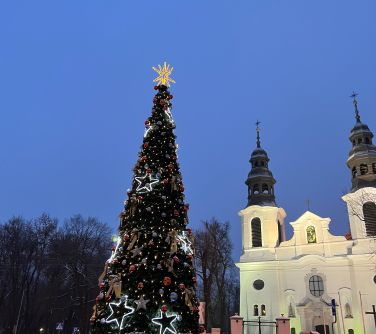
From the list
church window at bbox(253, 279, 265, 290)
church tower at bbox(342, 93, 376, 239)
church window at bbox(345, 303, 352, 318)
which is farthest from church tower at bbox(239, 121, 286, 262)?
church window at bbox(345, 303, 352, 318)

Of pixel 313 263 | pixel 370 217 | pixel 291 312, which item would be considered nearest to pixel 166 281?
pixel 291 312

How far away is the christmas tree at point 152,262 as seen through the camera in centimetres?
939

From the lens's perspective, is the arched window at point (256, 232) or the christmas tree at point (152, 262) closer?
the christmas tree at point (152, 262)

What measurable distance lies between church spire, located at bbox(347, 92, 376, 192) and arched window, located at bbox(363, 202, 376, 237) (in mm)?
1640

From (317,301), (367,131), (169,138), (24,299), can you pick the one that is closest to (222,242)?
(317,301)

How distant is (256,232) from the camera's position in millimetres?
34688

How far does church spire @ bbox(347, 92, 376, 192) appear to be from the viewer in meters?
31.5

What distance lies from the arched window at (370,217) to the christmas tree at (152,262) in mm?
23625

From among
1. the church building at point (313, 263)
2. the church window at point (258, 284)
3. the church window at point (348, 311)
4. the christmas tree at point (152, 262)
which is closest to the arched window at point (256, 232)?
the church building at point (313, 263)

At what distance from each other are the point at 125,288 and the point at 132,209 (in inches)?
82.7

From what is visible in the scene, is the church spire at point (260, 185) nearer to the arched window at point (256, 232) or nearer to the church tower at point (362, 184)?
the arched window at point (256, 232)

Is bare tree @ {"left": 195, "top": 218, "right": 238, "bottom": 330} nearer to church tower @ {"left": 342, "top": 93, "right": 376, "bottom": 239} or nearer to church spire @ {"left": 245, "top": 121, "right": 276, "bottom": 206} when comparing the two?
church spire @ {"left": 245, "top": 121, "right": 276, "bottom": 206}

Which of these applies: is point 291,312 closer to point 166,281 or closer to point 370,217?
point 370,217

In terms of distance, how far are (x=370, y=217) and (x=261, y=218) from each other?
8711mm
